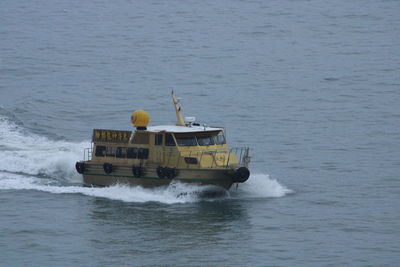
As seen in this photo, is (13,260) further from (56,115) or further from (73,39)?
(73,39)

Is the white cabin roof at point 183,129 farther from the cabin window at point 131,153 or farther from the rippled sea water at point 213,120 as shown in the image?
the rippled sea water at point 213,120

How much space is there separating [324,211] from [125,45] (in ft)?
153

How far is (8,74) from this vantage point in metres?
77.6

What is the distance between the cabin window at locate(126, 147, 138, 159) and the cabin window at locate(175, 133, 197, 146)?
7.70 ft

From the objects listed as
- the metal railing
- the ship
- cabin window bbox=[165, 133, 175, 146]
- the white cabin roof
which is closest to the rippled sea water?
the ship

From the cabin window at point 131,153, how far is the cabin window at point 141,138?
0.33m

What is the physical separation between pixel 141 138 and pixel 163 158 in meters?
1.56

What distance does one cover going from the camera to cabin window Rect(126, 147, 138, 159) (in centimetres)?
4938

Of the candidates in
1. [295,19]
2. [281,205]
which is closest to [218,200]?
[281,205]

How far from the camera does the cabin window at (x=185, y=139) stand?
48062 millimetres

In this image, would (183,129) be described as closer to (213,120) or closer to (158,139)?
(158,139)

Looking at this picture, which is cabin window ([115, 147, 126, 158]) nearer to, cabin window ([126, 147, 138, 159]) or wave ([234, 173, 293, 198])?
cabin window ([126, 147, 138, 159])

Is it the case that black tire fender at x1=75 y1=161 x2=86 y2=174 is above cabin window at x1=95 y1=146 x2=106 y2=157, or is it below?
below

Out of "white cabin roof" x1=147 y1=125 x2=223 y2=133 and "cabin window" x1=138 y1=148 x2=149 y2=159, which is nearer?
"white cabin roof" x1=147 y1=125 x2=223 y2=133
